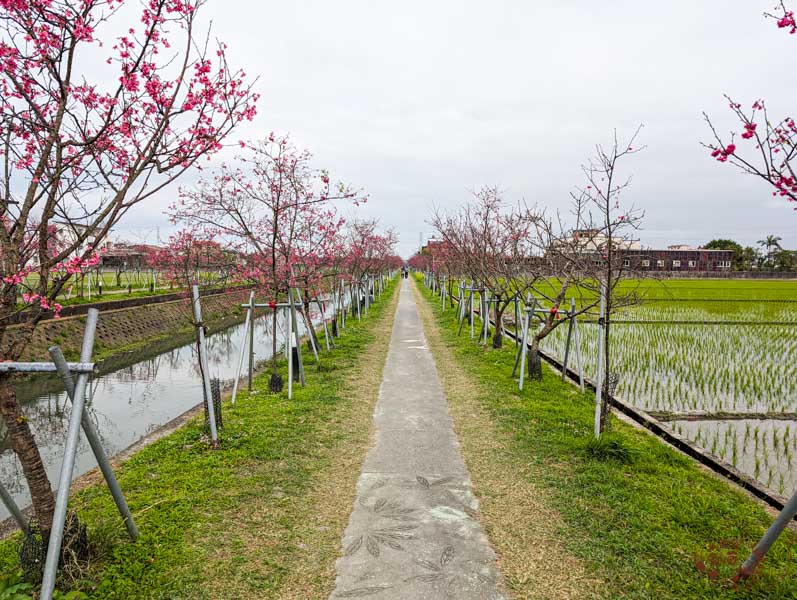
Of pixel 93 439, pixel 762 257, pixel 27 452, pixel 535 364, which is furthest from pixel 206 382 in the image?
pixel 762 257

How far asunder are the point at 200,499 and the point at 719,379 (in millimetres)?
11377

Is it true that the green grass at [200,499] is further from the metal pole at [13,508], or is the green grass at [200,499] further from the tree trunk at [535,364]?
the tree trunk at [535,364]

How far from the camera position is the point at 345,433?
722 centimetres

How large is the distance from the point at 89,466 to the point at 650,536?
7577 millimetres

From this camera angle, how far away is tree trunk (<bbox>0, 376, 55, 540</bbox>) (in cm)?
345

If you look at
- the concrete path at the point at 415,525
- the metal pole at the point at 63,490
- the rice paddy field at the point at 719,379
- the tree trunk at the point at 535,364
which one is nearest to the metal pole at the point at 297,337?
the concrete path at the point at 415,525

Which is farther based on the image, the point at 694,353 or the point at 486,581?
the point at 694,353

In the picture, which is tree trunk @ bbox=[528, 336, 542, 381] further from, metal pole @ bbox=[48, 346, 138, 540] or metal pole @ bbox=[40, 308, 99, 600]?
metal pole @ bbox=[40, 308, 99, 600]

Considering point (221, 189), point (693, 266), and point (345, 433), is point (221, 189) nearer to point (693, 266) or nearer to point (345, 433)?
point (345, 433)

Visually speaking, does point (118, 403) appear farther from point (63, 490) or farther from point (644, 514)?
point (644, 514)

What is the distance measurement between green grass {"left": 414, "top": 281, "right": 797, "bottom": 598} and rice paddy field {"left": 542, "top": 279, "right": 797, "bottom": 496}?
4.52 feet

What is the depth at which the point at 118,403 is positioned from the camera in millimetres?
11203

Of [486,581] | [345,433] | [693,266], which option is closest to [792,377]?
[345,433]

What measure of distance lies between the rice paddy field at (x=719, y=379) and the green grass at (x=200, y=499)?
5.03m
